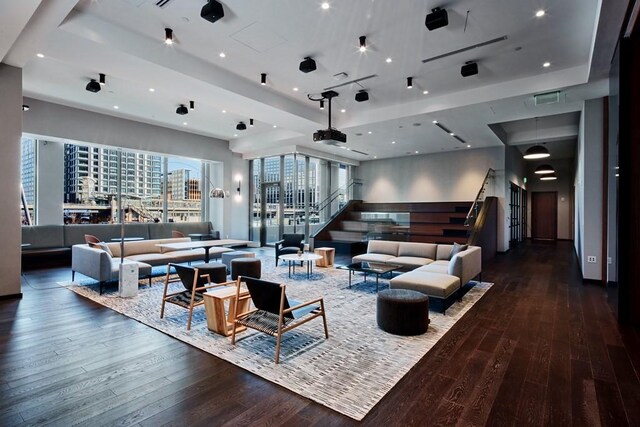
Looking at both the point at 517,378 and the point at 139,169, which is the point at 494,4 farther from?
the point at 139,169

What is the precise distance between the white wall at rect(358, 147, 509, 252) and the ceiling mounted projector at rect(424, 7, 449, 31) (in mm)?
7878

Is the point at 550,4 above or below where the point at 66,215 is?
above

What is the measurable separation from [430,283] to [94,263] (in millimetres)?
5498

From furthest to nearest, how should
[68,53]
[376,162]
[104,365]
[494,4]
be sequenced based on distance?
[376,162]
[68,53]
[494,4]
[104,365]

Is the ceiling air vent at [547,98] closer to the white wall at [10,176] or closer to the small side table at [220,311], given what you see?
the small side table at [220,311]

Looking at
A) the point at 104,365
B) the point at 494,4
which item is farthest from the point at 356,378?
the point at 494,4

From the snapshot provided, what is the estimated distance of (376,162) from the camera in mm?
13578

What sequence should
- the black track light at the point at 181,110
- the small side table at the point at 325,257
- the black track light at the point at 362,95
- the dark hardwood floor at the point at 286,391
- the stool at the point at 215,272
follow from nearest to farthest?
the dark hardwood floor at the point at 286,391, the stool at the point at 215,272, the black track light at the point at 362,95, the black track light at the point at 181,110, the small side table at the point at 325,257

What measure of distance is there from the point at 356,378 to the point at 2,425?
2.48 m

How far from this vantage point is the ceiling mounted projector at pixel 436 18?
3.86 meters

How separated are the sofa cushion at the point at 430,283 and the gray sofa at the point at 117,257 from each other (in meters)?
4.50

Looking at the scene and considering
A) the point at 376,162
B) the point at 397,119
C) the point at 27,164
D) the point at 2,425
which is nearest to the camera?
the point at 2,425

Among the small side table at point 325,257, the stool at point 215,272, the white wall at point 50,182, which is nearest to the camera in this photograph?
the stool at point 215,272

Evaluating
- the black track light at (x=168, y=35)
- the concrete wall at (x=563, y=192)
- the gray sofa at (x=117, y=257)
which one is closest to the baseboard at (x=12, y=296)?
the gray sofa at (x=117, y=257)
